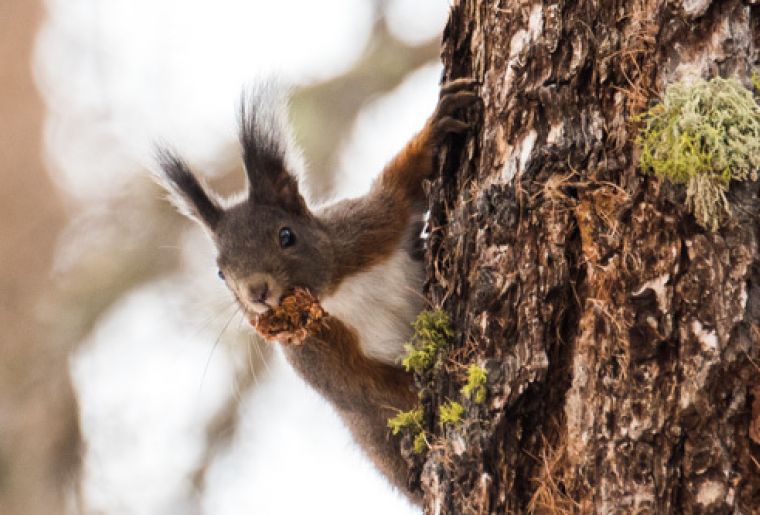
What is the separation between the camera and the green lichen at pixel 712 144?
1483 mm

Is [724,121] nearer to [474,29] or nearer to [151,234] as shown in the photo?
[474,29]

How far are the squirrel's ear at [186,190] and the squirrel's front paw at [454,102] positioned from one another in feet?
3.50

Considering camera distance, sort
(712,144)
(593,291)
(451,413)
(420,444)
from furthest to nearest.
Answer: (420,444), (451,413), (593,291), (712,144)

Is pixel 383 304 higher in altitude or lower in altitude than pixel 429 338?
lower

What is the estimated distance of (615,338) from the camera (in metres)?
1.57

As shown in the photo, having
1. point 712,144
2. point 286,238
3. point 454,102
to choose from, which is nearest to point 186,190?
point 286,238

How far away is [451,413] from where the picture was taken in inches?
69.4

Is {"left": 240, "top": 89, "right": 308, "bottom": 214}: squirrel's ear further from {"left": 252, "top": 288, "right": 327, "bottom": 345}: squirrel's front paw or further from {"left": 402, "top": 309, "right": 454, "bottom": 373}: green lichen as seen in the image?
{"left": 402, "top": 309, "right": 454, "bottom": 373}: green lichen

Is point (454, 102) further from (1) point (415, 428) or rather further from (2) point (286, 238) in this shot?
(2) point (286, 238)

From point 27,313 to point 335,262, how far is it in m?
1.67

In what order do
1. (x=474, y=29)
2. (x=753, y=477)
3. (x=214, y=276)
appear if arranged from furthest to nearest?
(x=214, y=276) → (x=474, y=29) → (x=753, y=477)

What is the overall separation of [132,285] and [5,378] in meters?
0.66

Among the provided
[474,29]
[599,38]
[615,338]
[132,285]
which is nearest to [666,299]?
[615,338]

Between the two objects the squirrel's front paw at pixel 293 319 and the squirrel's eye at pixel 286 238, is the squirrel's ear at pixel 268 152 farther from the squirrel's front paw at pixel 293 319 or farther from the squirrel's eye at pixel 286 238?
the squirrel's front paw at pixel 293 319
